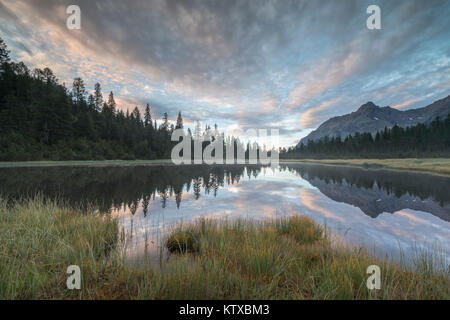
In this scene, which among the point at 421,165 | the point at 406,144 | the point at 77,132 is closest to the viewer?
the point at 421,165

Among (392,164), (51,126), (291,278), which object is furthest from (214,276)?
(51,126)

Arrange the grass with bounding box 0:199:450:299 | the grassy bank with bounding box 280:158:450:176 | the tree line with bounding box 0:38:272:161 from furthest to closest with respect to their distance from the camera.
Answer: the tree line with bounding box 0:38:272:161 → the grassy bank with bounding box 280:158:450:176 → the grass with bounding box 0:199:450:299

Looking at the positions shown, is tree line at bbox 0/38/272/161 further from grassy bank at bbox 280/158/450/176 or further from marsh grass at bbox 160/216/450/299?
grassy bank at bbox 280/158/450/176

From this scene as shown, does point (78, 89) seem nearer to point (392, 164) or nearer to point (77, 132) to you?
point (77, 132)

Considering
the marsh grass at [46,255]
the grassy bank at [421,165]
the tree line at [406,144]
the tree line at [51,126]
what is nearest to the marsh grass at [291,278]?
the marsh grass at [46,255]

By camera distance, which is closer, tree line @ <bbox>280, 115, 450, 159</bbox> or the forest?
the forest

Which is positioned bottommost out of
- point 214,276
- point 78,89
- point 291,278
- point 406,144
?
point 291,278

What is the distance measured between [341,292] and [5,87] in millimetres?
75246

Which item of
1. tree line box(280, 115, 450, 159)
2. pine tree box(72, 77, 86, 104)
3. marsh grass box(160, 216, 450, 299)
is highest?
pine tree box(72, 77, 86, 104)

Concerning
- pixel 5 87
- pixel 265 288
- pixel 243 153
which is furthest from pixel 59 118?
pixel 243 153

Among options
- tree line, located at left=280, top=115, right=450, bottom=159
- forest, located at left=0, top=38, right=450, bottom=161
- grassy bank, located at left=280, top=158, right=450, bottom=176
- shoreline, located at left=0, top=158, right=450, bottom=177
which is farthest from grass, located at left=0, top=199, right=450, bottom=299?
tree line, located at left=280, top=115, right=450, bottom=159

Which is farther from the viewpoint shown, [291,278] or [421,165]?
[421,165]

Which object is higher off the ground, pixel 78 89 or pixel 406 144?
pixel 78 89

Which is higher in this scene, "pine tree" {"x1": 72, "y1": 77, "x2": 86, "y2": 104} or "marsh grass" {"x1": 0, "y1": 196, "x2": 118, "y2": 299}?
"pine tree" {"x1": 72, "y1": 77, "x2": 86, "y2": 104}
